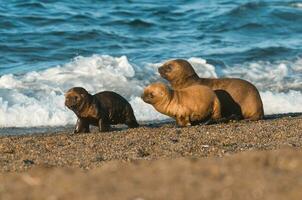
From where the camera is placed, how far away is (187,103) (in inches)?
446

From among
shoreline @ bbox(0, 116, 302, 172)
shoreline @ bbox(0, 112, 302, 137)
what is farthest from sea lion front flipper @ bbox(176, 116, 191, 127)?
shoreline @ bbox(0, 112, 302, 137)

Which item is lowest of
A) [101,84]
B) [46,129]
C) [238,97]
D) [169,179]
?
[101,84]

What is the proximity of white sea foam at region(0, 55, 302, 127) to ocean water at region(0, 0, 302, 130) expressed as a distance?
2cm

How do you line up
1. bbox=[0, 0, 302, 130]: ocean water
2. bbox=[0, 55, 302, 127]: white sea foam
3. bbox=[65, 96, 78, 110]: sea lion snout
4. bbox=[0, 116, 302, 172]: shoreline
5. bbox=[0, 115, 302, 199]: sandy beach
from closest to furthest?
bbox=[0, 115, 302, 199]: sandy beach, bbox=[0, 116, 302, 172]: shoreline, bbox=[65, 96, 78, 110]: sea lion snout, bbox=[0, 55, 302, 127]: white sea foam, bbox=[0, 0, 302, 130]: ocean water

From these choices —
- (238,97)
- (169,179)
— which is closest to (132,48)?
(238,97)

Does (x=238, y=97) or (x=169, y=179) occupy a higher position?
(x=169, y=179)

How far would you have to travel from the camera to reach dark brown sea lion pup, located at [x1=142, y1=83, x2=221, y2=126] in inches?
447

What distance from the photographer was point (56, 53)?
18906mm

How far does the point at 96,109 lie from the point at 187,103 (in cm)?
121

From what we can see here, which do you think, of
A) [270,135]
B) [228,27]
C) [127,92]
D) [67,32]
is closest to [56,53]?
[67,32]

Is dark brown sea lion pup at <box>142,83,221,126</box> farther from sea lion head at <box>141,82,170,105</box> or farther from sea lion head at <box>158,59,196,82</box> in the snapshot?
sea lion head at <box>158,59,196,82</box>

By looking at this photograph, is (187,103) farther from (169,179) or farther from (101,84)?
(169,179)

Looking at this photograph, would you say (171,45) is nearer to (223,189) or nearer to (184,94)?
(184,94)

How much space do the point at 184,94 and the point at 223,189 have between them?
658 centimetres
